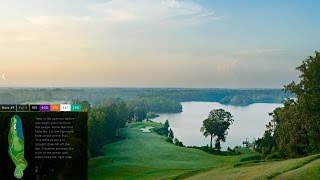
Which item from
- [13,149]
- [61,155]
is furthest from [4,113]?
[61,155]

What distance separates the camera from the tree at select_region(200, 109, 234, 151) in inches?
456

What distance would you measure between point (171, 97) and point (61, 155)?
3405 mm

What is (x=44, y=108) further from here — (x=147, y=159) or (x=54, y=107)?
(x=147, y=159)

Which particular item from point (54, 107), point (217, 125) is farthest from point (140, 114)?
point (54, 107)

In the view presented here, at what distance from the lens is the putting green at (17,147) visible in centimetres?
859

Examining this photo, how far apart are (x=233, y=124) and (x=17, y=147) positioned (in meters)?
4.91

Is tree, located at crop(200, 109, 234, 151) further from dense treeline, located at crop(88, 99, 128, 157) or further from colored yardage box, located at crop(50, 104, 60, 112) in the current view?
colored yardage box, located at crop(50, 104, 60, 112)

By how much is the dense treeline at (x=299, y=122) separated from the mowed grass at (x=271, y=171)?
860 mm

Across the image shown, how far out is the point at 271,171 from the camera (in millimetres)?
9211

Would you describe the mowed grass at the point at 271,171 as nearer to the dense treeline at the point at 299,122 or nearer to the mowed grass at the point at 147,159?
the mowed grass at the point at 147,159

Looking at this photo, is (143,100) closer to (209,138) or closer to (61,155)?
(209,138)

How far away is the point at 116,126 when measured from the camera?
11625mm

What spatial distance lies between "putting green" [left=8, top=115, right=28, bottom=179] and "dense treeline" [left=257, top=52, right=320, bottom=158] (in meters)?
5.42

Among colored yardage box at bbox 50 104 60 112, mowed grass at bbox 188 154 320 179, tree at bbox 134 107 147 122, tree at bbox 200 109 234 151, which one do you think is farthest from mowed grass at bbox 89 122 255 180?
colored yardage box at bbox 50 104 60 112
